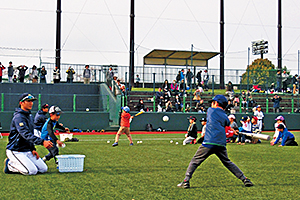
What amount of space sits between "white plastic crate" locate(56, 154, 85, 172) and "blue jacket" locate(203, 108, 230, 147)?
302cm

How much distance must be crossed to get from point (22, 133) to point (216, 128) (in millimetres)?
3844

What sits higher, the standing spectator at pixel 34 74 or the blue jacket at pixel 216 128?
the standing spectator at pixel 34 74

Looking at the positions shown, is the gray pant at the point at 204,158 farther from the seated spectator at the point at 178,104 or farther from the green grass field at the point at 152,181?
the seated spectator at the point at 178,104

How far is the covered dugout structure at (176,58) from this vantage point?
115 ft

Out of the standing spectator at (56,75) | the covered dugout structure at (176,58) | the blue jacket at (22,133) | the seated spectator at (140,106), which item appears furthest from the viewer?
the covered dugout structure at (176,58)

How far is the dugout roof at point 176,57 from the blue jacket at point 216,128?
2758 centimetres

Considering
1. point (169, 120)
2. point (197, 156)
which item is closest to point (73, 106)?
point (169, 120)

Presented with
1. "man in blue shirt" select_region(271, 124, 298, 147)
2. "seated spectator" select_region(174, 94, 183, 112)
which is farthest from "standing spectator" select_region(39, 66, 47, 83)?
"man in blue shirt" select_region(271, 124, 298, 147)

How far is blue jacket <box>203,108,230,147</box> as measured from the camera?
6789 millimetres

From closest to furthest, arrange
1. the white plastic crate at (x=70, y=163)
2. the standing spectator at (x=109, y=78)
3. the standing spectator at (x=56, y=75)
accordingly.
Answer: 1. the white plastic crate at (x=70, y=163)
2. the standing spectator at (x=109, y=78)
3. the standing spectator at (x=56, y=75)

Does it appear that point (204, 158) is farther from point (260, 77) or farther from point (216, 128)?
point (260, 77)

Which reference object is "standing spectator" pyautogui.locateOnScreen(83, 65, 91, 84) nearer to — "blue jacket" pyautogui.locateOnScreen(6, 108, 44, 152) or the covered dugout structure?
the covered dugout structure

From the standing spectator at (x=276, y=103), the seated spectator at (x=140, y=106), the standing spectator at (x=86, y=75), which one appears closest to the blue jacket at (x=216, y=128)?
the seated spectator at (x=140, y=106)

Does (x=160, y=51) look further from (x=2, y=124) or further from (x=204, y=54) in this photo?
(x=2, y=124)
